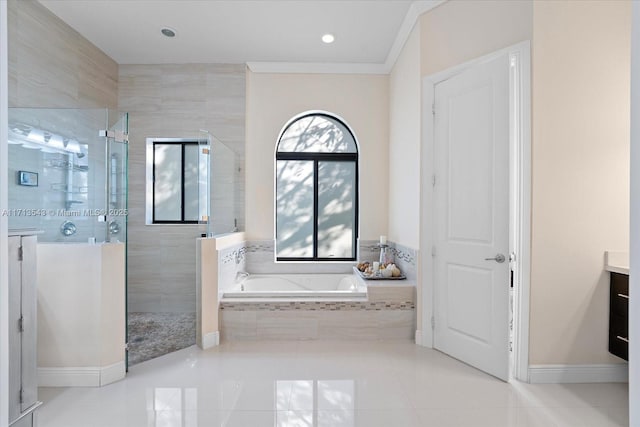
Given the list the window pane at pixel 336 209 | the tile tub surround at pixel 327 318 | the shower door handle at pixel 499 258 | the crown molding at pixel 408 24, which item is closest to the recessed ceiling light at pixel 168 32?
the window pane at pixel 336 209

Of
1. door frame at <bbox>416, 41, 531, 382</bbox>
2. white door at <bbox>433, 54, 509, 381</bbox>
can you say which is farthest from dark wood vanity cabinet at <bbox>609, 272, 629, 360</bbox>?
white door at <bbox>433, 54, 509, 381</bbox>

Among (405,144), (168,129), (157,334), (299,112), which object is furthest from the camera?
(299,112)

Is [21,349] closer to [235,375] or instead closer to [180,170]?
[235,375]

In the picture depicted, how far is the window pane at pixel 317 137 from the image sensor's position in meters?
4.42

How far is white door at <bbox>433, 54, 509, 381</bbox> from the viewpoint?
96.6 inches

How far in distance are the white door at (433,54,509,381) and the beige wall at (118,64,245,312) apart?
2382 millimetres

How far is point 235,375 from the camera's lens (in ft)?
8.14

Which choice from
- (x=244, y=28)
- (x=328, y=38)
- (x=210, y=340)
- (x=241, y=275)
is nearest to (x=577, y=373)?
(x=210, y=340)

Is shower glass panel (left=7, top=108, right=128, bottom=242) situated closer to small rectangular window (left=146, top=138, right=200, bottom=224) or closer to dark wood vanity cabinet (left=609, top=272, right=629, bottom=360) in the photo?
small rectangular window (left=146, top=138, right=200, bottom=224)

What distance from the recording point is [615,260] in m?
2.30

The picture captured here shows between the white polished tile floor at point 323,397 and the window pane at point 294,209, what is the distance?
180 centimetres

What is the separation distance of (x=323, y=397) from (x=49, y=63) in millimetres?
3483

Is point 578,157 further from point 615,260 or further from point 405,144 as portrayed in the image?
point 405,144

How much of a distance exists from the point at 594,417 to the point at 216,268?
9.16ft
